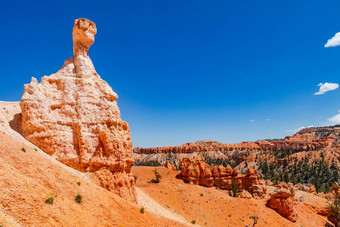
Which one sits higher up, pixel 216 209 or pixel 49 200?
pixel 49 200

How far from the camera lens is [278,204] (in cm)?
3319

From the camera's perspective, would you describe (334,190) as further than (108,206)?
Yes

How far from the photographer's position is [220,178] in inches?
1943

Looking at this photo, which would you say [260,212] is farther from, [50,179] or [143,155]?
[143,155]

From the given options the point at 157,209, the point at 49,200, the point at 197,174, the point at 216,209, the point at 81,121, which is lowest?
the point at 216,209

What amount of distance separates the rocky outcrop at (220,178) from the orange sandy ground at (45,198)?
1220 inches

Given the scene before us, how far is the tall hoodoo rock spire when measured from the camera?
1970cm

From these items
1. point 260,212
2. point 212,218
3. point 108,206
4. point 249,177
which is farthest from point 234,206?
point 108,206

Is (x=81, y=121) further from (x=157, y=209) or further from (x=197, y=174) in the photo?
(x=197, y=174)

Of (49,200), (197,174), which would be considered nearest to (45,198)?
(49,200)

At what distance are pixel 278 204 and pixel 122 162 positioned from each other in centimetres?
2773

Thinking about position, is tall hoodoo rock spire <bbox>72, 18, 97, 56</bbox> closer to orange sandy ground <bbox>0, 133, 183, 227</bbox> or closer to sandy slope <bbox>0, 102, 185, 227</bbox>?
sandy slope <bbox>0, 102, 185, 227</bbox>

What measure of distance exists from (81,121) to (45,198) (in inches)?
345

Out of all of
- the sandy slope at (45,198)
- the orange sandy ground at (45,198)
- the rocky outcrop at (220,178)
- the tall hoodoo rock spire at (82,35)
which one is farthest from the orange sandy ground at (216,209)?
the tall hoodoo rock spire at (82,35)
